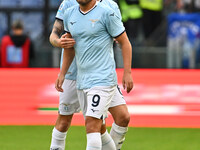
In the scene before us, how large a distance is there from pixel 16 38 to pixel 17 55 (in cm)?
37

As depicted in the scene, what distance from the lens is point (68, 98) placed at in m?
6.77

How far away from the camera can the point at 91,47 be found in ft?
19.9

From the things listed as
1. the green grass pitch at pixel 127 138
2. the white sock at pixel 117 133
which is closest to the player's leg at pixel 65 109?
the white sock at pixel 117 133

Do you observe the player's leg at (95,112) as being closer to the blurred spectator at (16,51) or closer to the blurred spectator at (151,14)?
the blurred spectator at (16,51)

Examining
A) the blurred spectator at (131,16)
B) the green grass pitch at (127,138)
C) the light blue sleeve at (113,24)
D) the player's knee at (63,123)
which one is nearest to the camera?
the light blue sleeve at (113,24)

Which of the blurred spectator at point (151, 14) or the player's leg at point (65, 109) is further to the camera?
the blurred spectator at point (151, 14)

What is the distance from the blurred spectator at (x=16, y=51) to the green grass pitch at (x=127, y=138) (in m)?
3.67

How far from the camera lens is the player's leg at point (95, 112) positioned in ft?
19.9

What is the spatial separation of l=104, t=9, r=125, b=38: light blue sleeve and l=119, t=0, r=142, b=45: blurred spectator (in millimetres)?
8175

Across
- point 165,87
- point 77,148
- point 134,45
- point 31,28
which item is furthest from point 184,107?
point 31,28

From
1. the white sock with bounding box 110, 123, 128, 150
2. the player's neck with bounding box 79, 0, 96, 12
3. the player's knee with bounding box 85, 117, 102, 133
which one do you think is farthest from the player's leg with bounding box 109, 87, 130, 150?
the player's neck with bounding box 79, 0, 96, 12

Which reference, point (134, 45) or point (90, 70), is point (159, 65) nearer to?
point (134, 45)

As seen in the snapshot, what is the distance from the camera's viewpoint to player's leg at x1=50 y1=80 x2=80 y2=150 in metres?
6.77

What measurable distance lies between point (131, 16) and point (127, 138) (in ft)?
18.6
